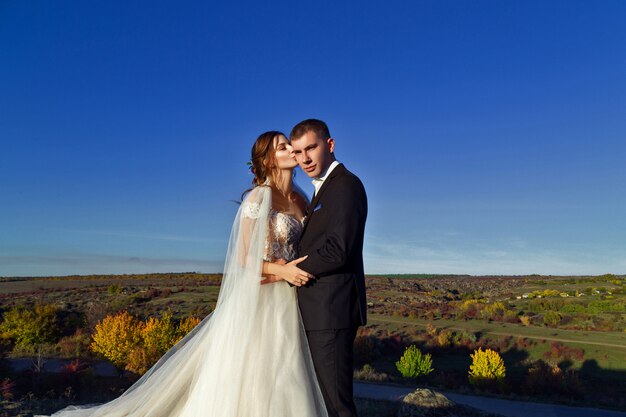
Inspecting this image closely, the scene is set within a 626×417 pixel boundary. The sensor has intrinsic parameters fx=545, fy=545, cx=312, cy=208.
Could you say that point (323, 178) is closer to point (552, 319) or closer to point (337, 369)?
point (337, 369)

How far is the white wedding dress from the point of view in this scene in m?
4.20

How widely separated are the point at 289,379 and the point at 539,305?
154 ft

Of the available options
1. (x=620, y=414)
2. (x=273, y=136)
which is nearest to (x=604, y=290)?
(x=620, y=414)

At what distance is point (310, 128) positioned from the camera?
4.15 meters

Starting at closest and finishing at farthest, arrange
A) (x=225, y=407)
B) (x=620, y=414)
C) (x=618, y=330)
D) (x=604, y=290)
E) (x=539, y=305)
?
1. (x=225, y=407)
2. (x=620, y=414)
3. (x=618, y=330)
4. (x=539, y=305)
5. (x=604, y=290)

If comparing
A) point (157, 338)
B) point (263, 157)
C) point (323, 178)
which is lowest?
point (157, 338)

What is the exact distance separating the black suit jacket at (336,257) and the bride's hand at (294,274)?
0.04 metres

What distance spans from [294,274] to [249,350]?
81cm

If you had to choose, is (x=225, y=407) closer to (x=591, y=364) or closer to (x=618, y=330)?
(x=591, y=364)

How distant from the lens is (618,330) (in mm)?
33219

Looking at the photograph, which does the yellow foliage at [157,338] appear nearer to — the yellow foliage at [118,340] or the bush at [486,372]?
the yellow foliage at [118,340]

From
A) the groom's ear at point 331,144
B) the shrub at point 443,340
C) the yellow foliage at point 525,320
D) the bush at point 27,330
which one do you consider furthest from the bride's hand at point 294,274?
the yellow foliage at point 525,320

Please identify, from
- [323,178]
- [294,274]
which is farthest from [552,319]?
[294,274]

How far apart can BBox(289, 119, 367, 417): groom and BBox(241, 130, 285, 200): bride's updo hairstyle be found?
86 cm
